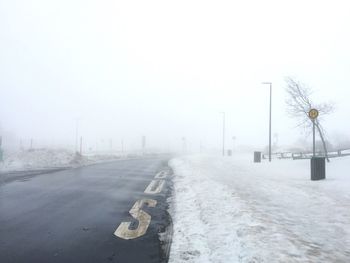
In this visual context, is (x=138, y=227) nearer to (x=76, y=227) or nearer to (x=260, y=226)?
(x=76, y=227)

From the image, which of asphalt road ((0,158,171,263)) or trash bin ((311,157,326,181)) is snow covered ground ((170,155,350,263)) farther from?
trash bin ((311,157,326,181))

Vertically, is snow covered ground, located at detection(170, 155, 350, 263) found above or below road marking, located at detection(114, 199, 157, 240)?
above

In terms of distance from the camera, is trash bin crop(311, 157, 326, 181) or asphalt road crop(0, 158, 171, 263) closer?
asphalt road crop(0, 158, 171, 263)

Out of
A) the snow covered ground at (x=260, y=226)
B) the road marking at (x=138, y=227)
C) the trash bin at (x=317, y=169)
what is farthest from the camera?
the trash bin at (x=317, y=169)

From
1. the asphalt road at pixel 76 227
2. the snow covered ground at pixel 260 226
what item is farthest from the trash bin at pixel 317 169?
the asphalt road at pixel 76 227

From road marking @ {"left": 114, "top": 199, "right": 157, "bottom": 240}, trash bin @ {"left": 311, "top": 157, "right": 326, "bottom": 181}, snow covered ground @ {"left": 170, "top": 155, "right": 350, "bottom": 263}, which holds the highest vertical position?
trash bin @ {"left": 311, "top": 157, "right": 326, "bottom": 181}

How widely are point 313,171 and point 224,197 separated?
730 cm

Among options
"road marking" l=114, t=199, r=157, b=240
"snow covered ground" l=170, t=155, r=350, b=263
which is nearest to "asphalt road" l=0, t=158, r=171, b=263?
"road marking" l=114, t=199, r=157, b=240

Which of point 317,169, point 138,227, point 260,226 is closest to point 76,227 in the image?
point 138,227

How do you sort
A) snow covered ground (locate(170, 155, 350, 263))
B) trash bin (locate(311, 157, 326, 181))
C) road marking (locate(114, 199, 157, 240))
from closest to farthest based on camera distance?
1. snow covered ground (locate(170, 155, 350, 263))
2. road marking (locate(114, 199, 157, 240))
3. trash bin (locate(311, 157, 326, 181))

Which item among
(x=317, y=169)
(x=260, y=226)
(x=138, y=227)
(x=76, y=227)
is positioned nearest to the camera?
(x=260, y=226)

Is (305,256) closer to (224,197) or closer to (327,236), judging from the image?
(327,236)

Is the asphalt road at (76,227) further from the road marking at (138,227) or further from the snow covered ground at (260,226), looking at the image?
the snow covered ground at (260,226)

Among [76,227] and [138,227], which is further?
[138,227]
